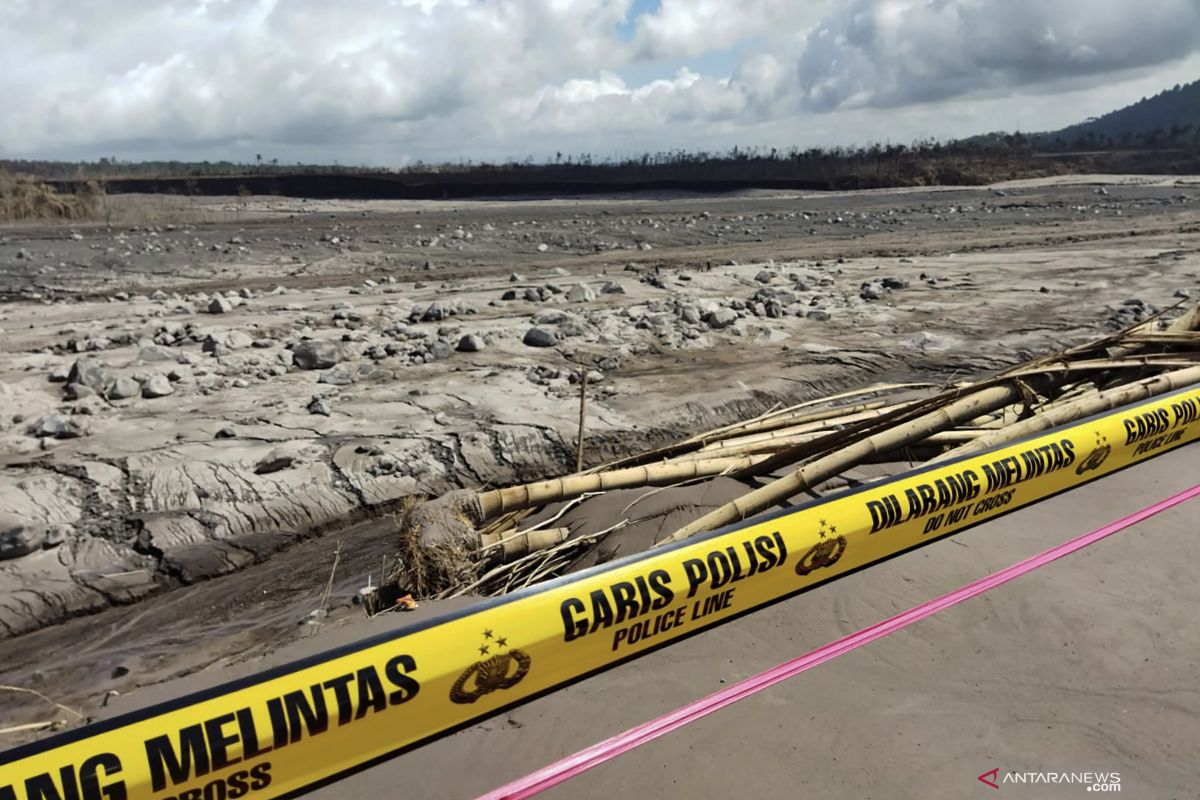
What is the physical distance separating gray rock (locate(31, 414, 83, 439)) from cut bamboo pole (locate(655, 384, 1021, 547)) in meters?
5.35

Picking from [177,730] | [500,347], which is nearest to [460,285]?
[500,347]

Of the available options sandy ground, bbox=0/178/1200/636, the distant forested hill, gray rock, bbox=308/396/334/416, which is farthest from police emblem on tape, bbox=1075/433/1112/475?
the distant forested hill

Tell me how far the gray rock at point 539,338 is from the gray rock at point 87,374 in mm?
4579

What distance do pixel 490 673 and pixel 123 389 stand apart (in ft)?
20.0

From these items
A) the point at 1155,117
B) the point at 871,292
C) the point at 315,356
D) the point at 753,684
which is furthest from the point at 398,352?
the point at 1155,117

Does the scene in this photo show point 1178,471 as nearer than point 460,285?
Yes

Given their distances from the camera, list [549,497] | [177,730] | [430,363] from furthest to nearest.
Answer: [430,363] < [549,497] < [177,730]

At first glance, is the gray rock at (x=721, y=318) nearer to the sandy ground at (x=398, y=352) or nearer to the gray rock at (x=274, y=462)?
the sandy ground at (x=398, y=352)

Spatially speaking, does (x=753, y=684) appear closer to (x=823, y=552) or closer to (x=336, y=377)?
(x=823, y=552)

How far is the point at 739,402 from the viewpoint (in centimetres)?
784

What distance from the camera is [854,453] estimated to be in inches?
177

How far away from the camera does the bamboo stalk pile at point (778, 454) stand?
405cm

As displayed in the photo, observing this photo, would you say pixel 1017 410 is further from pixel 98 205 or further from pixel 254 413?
pixel 98 205

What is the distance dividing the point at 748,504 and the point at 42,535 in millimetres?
4728
